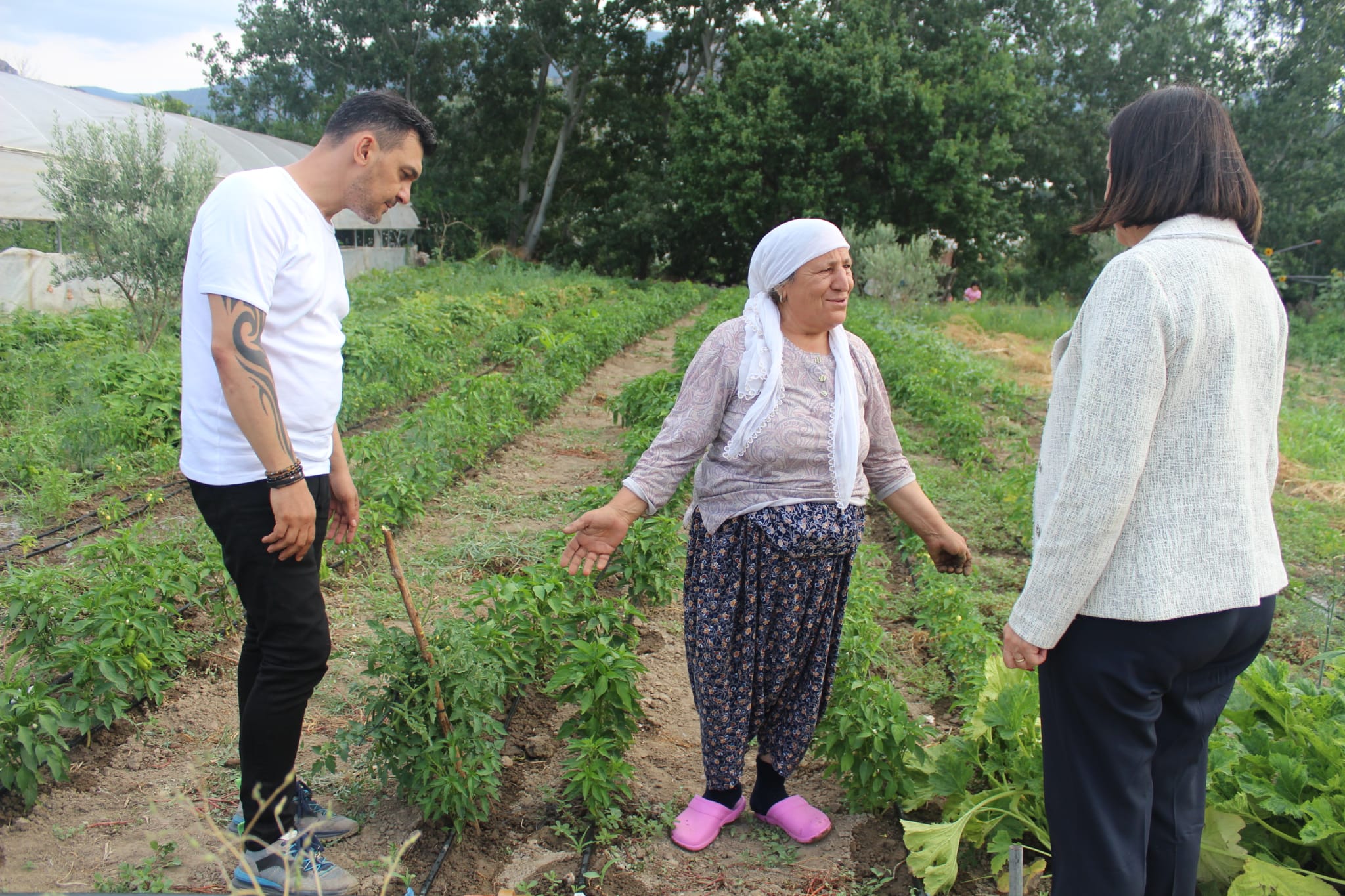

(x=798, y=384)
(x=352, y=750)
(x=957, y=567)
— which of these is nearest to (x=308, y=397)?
(x=798, y=384)

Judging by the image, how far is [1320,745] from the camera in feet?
6.90

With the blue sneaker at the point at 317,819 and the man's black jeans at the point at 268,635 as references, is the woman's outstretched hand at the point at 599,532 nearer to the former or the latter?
the man's black jeans at the point at 268,635

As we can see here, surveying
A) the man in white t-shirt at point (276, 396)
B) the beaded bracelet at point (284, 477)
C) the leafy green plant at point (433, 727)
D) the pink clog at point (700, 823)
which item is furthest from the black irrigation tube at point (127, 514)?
the pink clog at point (700, 823)

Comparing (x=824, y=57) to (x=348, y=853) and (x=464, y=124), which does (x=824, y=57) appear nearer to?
(x=464, y=124)

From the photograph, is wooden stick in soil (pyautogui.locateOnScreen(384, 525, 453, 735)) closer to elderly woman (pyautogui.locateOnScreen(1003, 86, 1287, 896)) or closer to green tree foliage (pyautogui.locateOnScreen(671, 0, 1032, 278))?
elderly woman (pyautogui.locateOnScreen(1003, 86, 1287, 896))

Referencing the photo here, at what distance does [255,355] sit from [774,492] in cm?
123

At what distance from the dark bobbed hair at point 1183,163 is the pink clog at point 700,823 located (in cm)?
184

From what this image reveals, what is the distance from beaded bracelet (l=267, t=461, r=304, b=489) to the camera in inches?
76.3

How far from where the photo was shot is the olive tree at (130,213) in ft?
28.8

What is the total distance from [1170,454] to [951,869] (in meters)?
1.18

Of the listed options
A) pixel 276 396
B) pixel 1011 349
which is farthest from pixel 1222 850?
pixel 1011 349

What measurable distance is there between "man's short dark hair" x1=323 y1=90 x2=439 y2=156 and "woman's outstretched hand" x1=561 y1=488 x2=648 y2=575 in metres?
0.96

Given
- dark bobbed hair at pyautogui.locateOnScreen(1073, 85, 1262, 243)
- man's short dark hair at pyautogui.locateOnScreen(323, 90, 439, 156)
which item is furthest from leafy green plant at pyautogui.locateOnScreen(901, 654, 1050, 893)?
man's short dark hair at pyautogui.locateOnScreen(323, 90, 439, 156)

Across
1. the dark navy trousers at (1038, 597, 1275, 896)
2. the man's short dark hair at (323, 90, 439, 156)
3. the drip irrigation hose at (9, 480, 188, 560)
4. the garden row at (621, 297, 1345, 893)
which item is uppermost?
the man's short dark hair at (323, 90, 439, 156)
